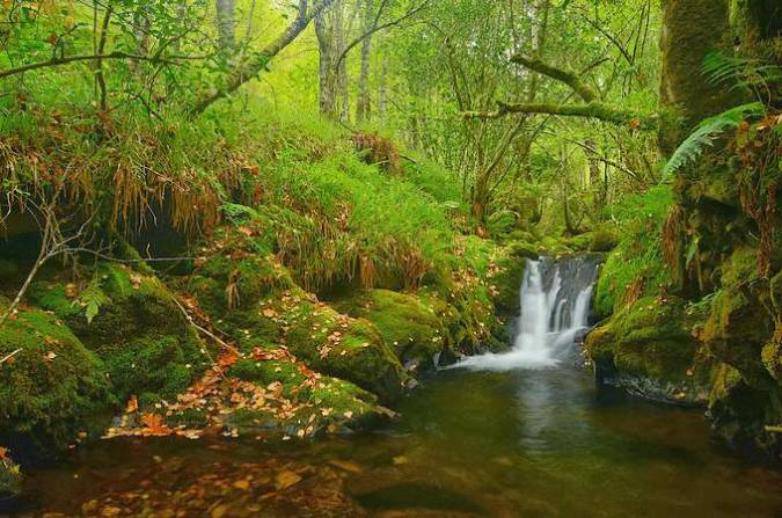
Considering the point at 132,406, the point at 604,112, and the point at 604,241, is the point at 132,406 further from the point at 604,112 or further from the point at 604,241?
the point at 604,241

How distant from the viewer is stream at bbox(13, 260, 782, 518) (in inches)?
156

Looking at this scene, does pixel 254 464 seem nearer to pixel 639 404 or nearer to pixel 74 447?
pixel 74 447

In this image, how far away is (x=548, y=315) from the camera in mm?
10406

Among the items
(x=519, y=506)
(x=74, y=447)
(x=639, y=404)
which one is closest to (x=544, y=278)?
(x=639, y=404)

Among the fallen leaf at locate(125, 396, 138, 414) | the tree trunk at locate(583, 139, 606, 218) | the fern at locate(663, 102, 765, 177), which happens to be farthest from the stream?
the tree trunk at locate(583, 139, 606, 218)

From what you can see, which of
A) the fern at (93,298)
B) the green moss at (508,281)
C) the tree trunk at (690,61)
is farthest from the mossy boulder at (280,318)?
the green moss at (508,281)

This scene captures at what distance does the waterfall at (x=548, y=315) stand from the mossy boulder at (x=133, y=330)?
13.7ft

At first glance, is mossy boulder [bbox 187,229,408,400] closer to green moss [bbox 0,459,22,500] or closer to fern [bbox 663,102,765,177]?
green moss [bbox 0,459,22,500]

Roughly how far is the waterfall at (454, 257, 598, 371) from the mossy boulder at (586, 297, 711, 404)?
1658 mm

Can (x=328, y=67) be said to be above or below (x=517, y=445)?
above

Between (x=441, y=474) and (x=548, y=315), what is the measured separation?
21.0 feet

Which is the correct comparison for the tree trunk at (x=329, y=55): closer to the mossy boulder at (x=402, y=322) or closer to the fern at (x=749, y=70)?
the mossy boulder at (x=402, y=322)

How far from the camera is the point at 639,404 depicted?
6.45 metres

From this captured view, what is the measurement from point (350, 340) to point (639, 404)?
11.1 ft
